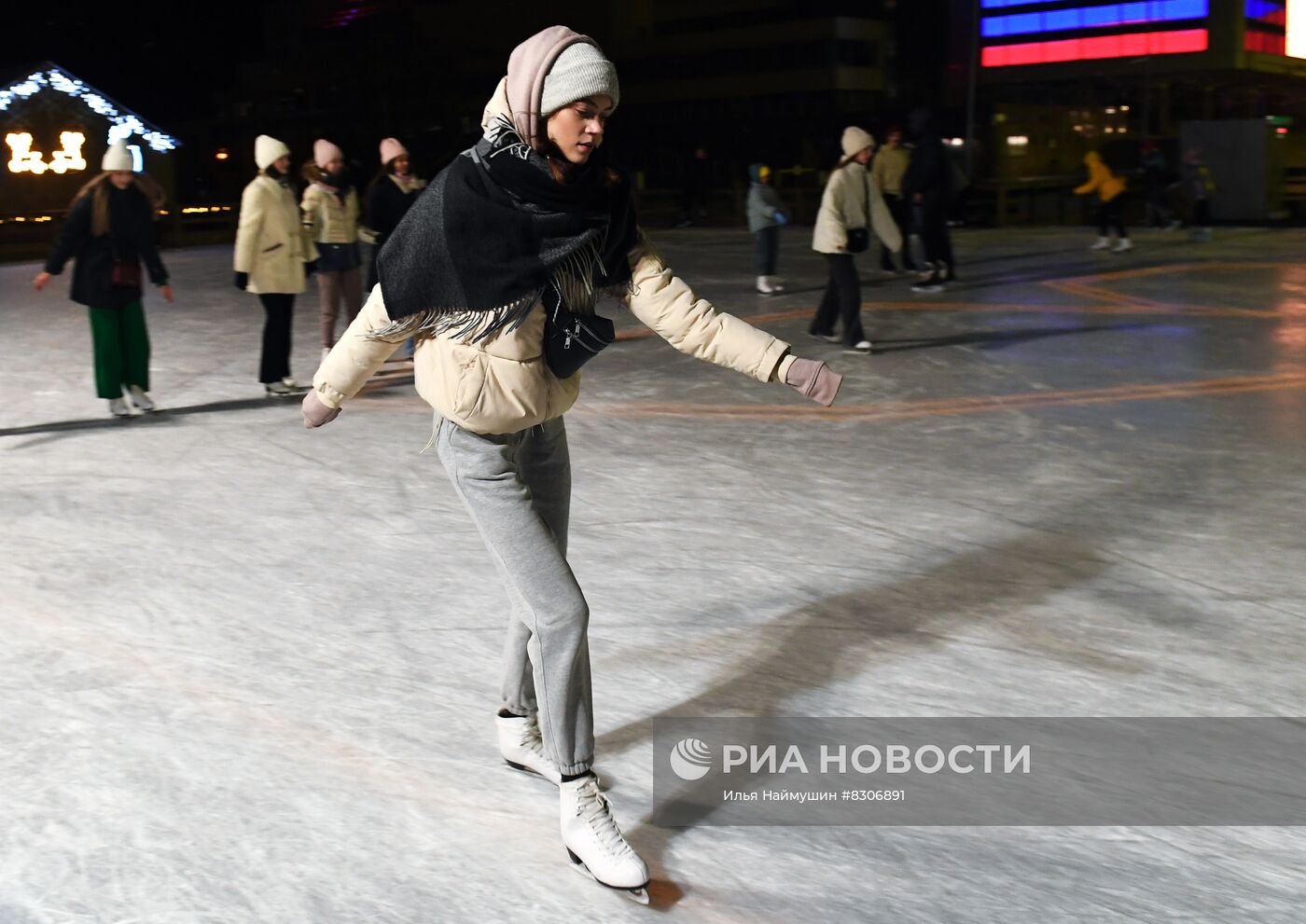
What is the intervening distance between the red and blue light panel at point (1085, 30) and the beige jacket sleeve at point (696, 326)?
56888 mm

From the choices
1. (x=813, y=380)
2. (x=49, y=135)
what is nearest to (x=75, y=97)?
(x=49, y=135)

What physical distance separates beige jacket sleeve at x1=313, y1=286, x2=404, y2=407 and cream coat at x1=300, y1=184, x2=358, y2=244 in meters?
6.73

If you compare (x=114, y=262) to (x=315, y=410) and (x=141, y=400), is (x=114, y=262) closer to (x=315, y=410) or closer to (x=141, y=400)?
(x=141, y=400)

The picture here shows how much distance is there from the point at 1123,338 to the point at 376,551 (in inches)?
289

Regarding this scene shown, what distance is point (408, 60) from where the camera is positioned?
56.3 meters

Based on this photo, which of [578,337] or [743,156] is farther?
[743,156]

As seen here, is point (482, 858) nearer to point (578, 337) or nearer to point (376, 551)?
point (578, 337)

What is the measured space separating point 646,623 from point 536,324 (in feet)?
5.96

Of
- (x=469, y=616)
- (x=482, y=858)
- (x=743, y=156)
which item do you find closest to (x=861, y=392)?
(x=469, y=616)

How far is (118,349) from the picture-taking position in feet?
28.1

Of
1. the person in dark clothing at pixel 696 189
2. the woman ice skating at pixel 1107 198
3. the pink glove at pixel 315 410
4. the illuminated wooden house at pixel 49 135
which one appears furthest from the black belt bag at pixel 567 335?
the illuminated wooden house at pixel 49 135

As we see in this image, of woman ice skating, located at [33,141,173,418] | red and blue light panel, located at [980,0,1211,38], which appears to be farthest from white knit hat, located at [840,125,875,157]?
red and blue light panel, located at [980,0,1211,38]

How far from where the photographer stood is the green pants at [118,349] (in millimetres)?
8461

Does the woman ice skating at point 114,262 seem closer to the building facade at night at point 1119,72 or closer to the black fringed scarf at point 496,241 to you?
the black fringed scarf at point 496,241
